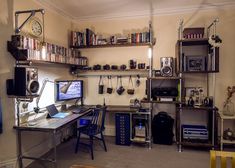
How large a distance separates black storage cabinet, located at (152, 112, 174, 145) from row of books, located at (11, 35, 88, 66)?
6.31ft

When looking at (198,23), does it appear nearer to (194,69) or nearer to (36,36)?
(194,69)


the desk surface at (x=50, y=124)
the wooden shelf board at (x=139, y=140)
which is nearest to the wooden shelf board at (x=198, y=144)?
the wooden shelf board at (x=139, y=140)

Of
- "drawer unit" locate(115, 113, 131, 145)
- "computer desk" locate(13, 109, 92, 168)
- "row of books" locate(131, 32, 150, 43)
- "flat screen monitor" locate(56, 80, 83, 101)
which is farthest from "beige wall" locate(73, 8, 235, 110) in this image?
"computer desk" locate(13, 109, 92, 168)

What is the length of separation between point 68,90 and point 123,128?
1.27 meters

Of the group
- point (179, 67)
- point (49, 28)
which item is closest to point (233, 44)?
point (179, 67)

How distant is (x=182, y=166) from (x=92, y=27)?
320cm

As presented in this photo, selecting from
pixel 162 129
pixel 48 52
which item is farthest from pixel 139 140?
pixel 48 52

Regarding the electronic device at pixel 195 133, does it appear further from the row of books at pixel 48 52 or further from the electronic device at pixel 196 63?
the row of books at pixel 48 52

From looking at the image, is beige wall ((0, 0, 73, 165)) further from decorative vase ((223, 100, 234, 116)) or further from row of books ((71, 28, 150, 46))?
decorative vase ((223, 100, 234, 116))

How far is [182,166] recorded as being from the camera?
2797 mm

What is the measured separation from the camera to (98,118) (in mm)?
3287

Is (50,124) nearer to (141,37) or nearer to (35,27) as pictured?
(35,27)

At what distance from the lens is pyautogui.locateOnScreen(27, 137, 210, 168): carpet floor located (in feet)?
9.34

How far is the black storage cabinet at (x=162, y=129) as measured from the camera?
356cm
